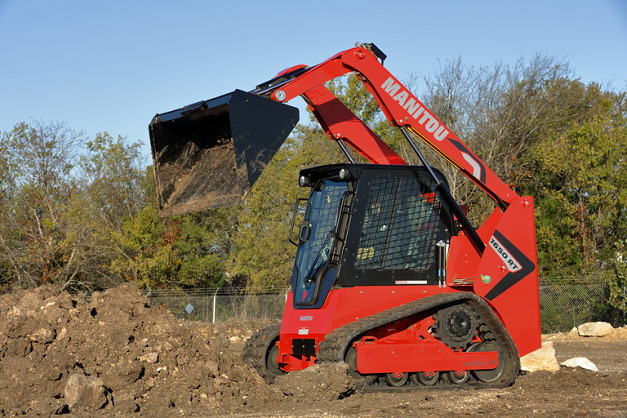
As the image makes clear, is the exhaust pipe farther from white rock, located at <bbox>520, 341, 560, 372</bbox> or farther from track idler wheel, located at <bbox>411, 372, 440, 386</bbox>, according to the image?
white rock, located at <bbox>520, 341, 560, 372</bbox>

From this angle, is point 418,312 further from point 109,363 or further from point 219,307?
point 219,307

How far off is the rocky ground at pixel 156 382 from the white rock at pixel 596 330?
8883mm

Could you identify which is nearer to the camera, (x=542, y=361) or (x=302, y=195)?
(x=542, y=361)

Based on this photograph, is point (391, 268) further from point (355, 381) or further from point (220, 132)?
point (220, 132)

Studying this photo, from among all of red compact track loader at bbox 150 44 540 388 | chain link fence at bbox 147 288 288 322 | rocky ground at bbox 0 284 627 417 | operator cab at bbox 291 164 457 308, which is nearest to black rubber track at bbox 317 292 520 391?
red compact track loader at bbox 150 44 540 388

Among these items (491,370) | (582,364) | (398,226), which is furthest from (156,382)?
(582,364)

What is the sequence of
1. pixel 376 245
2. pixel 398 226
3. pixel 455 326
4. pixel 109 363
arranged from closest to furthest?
1. pixel 109 363
2. pixel 455 326
3. pixel 376 245
4. pixel 398 226

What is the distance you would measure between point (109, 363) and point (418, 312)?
3294 millimetres

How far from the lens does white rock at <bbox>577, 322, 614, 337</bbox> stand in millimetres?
16688

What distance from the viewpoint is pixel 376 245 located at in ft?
26.6

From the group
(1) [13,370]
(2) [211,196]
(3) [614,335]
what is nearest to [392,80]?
(2) [211,196]

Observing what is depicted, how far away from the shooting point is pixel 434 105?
29.3 meters

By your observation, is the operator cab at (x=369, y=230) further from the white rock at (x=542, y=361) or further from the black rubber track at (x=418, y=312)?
the white rock at (x=542, y=361)

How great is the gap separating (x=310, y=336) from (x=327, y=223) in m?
1.35
